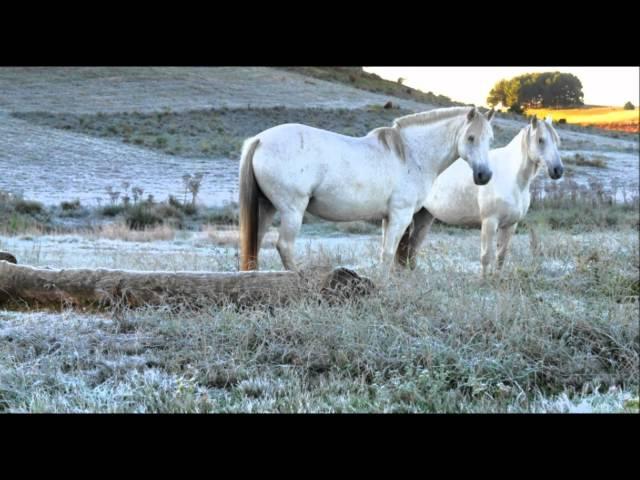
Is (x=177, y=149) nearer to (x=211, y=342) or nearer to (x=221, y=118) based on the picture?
(x=221, y=118)

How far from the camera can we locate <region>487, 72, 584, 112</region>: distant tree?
6.85 meters

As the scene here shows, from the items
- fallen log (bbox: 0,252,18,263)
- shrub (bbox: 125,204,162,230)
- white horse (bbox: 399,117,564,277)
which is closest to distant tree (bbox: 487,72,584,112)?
white horse (bbox: 399,117,564,277)

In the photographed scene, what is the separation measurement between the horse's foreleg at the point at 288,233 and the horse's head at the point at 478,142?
64.2 inches

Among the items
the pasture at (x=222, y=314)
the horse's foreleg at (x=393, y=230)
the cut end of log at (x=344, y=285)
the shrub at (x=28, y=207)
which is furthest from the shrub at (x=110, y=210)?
the cut end of log at (x=344, y=285)

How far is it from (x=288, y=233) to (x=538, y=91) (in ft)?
11.7

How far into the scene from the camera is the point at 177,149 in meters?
7.86

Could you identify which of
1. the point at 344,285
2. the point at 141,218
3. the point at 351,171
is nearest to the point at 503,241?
the point at 351,171

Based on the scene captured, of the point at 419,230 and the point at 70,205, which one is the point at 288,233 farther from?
the point at 70,205

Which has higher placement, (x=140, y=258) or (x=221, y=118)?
(x=221, y=118)

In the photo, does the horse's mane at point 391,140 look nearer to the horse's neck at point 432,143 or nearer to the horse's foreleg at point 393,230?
the horse's neck at point 432,143

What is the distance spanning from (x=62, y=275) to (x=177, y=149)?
337 centimetres

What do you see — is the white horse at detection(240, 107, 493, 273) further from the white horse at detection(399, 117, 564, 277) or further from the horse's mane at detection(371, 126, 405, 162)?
the white horse at detection(399, 117, 564, 277)

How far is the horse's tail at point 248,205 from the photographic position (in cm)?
541

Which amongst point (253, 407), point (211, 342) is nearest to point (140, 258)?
point (211, 342)
